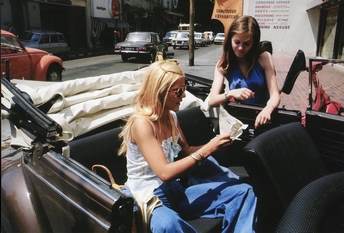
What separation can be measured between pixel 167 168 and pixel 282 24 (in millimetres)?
7589

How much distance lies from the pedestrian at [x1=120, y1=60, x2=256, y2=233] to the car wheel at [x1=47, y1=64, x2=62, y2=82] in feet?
33.2

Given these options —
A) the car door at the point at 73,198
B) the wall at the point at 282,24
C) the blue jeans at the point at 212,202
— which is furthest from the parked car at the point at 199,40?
the car door at the point at 73,198

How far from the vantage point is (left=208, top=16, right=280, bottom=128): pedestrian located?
116 inches

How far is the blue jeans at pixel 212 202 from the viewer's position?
1987 millimetres

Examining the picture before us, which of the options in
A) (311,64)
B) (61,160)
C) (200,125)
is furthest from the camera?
(200,125)

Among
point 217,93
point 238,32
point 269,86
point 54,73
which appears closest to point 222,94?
point 217,93

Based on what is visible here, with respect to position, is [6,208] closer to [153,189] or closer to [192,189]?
[153,189]

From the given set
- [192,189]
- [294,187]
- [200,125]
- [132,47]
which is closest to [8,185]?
[192,189]

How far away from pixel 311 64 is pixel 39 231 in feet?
7.51

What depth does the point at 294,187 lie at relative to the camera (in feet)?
6.57

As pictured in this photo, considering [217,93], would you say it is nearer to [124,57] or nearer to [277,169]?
[277,169]

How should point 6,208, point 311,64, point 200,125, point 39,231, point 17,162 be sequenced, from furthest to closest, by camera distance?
point 200,125, point 311,64, point 17,162, point 6,208, point 39,231

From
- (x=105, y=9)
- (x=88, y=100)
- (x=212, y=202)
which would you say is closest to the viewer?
(x=212, y=202)

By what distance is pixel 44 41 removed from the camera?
17.6m
